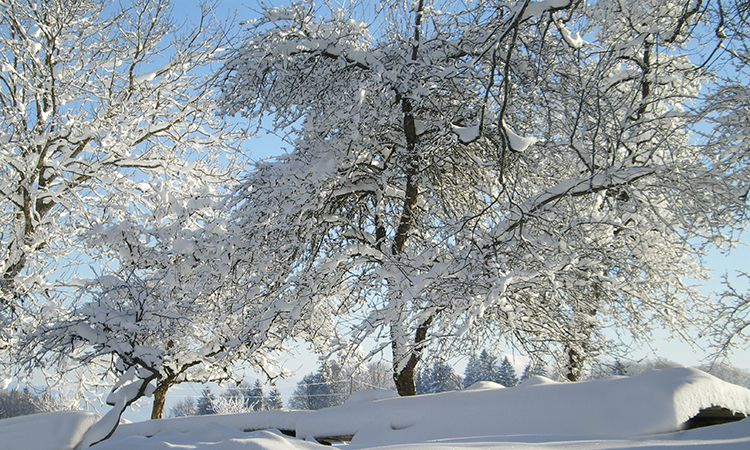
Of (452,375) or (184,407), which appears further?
(184,407)

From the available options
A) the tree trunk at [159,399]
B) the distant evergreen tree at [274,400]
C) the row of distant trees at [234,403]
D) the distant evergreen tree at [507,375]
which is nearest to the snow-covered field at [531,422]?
the tree trunk at [159,399]

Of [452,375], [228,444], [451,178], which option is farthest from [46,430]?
[451,178]

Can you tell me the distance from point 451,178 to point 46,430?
5464 millimetres

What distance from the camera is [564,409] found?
9.53ft

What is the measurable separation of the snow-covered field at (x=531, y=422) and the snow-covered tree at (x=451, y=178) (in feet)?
3.90

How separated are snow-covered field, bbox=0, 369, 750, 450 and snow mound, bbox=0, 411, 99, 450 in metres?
0.07

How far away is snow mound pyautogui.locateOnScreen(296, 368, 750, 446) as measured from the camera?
8.89ft

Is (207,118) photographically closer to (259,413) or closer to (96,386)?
(96,386)

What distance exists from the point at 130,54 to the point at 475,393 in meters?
11.4

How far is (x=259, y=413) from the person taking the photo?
185 inches

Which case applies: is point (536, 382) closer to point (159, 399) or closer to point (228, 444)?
point (228, 444)

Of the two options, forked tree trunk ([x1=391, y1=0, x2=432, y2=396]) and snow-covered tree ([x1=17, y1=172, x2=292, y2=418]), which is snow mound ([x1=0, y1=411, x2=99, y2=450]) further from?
forked tree trunk ([x1=391, y1=0, x2=432, y2=396])

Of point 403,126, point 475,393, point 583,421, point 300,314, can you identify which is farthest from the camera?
point 403,126

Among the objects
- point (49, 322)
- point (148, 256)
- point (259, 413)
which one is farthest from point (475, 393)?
point (49, 322)
